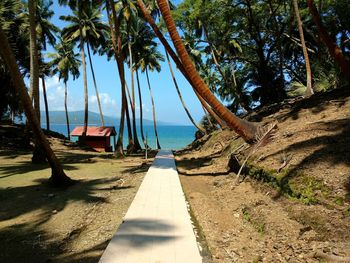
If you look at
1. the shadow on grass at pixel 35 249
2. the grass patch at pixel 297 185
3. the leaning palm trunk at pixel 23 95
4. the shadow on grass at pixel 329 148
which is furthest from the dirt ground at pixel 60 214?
the shadow on grass at pixel 329 148

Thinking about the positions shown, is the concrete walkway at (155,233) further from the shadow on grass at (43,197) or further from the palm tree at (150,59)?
the palm tree at (150,59)

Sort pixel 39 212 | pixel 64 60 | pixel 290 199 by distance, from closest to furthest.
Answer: pixel 290 199
pixel 39 212
pixel 64 60

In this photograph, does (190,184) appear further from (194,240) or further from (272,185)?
(194,240)

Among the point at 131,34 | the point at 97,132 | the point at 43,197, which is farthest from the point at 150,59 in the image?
the point at 43,197

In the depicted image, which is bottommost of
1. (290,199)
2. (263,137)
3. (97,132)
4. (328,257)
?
(328,257)

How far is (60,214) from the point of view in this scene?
8.09m

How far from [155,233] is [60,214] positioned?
303cm

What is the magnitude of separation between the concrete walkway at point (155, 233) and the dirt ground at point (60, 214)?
0.93ft

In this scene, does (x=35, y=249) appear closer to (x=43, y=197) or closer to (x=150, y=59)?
(x=43, y=197)

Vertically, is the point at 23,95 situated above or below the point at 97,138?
above

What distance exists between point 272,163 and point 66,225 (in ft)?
17.1

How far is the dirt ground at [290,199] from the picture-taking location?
5.27 metres

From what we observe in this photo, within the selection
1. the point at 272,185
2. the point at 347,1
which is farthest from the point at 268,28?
the point at 272,185

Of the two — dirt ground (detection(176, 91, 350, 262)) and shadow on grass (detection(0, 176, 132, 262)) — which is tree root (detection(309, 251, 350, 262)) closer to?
dirt ground (detection(176, 91, 350, 262))
